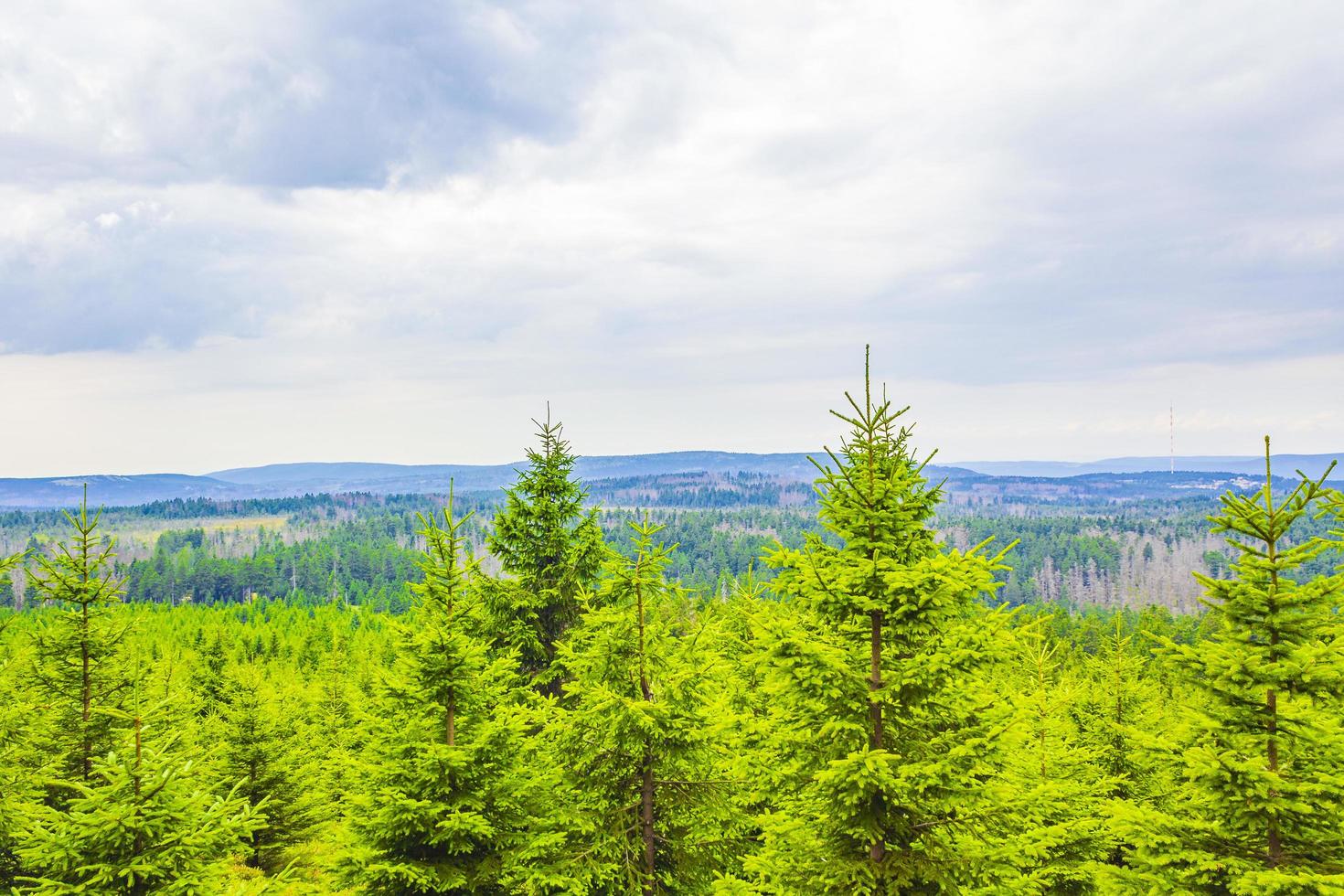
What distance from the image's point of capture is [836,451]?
10.3 metres

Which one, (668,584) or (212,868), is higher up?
(668,584)

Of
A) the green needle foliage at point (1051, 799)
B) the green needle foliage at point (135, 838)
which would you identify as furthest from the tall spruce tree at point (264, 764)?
the green needle foliage at point (1051, 799)

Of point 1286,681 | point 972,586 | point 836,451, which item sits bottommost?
point 1286,681

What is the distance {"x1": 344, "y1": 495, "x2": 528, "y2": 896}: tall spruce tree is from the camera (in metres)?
11.2

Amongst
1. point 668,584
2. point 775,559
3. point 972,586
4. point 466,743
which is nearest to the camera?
point 972,586

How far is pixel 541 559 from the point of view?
64.4ft

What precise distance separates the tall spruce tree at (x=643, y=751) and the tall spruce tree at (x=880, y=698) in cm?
258

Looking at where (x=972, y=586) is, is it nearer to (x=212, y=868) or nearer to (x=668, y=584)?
(x=668, y=584)

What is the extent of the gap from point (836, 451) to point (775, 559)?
1.79 metres

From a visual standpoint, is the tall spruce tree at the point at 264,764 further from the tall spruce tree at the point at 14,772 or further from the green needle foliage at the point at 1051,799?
the green needle foliage at the point at 1051,799

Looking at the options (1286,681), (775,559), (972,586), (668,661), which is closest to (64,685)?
(668,661)

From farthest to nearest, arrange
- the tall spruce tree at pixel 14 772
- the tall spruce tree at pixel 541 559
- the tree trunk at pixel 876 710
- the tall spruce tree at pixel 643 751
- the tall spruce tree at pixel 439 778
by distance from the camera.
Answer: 1. the tall spruce tree at pixel 541 559
2. the tall spruce tree at pixel 643 751
3. the tall spruce tree at pixel 439 778
4. the tall spruce tree at pixel 14 772
5. the tree trunk at pixel 876 710

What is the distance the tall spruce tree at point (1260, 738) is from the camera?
848 centimetres

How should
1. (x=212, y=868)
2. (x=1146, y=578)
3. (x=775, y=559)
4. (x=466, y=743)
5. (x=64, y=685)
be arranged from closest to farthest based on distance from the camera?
(x=212, y=868)
(x=775, y=559)
(x=466, y=743)
(x=64, y=685)
(x=1146, y=578)
